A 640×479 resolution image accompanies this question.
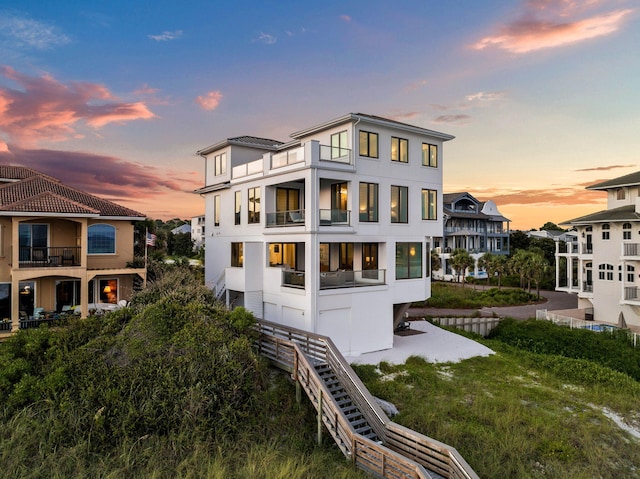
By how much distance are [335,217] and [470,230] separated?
4438 centimetres

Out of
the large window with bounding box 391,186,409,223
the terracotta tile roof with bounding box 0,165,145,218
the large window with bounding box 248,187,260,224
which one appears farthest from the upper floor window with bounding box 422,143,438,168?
the terracotta tile roof with bounding box 0,165,145,218

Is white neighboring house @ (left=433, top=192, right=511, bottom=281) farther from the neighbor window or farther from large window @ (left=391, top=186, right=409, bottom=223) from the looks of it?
the neighbor window

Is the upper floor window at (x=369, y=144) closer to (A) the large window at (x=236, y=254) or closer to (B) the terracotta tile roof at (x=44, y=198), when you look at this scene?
(A) the large window at (x=236, y=254)

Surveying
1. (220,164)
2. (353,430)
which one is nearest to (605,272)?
(353,430)

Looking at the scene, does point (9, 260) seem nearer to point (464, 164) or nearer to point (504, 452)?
point (504, 452)

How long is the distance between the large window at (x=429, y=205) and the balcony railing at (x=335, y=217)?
191 inches

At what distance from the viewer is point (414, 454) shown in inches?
372

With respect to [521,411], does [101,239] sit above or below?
above

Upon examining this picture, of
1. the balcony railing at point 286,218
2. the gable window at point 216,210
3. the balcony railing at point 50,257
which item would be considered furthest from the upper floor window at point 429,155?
the balcony railing at point 50,257

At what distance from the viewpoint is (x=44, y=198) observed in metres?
17.5

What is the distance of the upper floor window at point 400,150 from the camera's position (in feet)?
62.2

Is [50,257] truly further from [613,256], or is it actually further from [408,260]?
[613,256]

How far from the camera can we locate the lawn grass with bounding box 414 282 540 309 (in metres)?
33.8

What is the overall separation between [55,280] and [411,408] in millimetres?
16854
